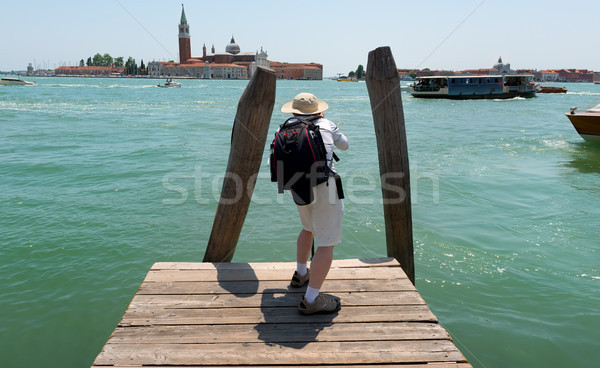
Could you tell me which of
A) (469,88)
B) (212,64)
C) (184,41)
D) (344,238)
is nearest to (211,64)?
(212,64)

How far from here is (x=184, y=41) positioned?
622ft

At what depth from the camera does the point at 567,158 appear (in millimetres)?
15727

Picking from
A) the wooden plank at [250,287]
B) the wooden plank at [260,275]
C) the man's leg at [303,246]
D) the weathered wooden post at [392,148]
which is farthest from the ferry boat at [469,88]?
the man's leg at [303,246]

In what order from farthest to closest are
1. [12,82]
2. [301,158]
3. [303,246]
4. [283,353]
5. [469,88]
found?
1. [12,82]
2. [469,88]
3. [303,246]
4. [301,158]
5. [283,353]

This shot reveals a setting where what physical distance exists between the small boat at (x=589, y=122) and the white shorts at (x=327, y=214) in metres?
17.3

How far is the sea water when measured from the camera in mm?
4824

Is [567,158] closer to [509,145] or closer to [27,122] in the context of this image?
[509,145]

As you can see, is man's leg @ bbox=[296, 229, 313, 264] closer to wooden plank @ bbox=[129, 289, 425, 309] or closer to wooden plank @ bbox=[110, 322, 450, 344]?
wooden plank @ bbox=[129, 289, 425, 309]

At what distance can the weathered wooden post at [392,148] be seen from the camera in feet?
13.4

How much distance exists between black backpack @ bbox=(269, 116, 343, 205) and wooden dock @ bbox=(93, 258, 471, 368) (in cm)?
94

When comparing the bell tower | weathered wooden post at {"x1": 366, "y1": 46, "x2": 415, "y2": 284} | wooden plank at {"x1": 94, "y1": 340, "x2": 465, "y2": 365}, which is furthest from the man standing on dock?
the bell tower

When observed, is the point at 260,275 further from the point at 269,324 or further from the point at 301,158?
the point at 301,158

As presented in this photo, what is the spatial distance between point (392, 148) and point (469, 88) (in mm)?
52866

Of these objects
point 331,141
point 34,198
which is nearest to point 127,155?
point 34,198
